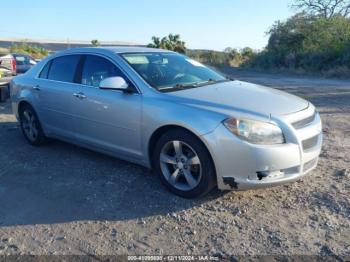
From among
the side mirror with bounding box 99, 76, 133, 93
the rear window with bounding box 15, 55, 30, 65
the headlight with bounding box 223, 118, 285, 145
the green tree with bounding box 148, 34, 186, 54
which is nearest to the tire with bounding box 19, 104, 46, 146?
the side mirror with bounding box 99, 76, 133, 93

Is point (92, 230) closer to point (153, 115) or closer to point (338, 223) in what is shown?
point (153, 115)

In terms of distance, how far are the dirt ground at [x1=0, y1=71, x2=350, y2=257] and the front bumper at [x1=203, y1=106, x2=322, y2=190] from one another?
1.03 feet

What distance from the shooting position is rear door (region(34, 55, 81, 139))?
5.66 m

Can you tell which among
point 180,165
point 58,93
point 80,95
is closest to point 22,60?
point 58,93

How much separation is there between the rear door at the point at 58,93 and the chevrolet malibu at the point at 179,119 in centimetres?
1

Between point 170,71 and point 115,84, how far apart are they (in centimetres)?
77

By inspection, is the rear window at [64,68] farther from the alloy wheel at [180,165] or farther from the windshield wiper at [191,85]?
the alloy wheel at [180,165]

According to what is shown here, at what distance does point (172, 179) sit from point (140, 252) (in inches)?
47.6

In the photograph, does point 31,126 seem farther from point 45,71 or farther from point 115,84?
point 115,84

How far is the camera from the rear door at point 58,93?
5.66 metres

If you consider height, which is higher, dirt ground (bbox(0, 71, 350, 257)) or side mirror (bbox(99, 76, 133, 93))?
side mirror (bbox(99, 76, 133, 93))

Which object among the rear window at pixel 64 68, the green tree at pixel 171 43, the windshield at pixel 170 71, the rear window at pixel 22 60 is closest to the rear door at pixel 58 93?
the rear window at pixel 64 68

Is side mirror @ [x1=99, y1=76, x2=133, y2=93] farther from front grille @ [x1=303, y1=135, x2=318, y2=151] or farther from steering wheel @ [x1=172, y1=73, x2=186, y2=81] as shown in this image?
front grille @ [x1=303, y1=135, x2=318, y2=151]

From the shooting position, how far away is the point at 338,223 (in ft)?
12.6
